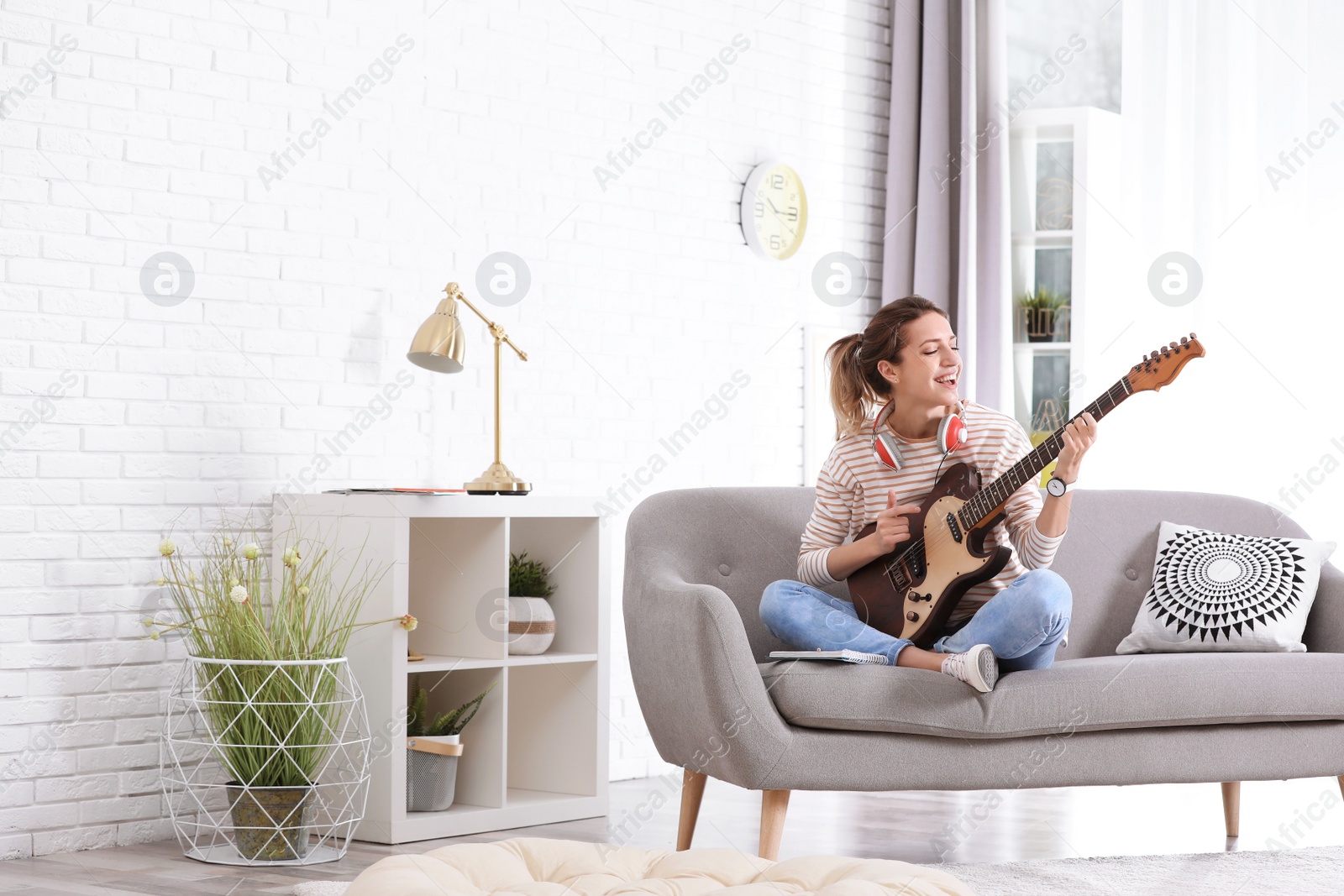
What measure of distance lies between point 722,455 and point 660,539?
1.49 m

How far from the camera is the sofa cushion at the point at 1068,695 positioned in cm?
264

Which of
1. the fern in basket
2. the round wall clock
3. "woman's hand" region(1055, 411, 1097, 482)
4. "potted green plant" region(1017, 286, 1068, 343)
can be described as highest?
the round wall clock

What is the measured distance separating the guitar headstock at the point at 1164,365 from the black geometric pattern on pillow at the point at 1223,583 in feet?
1.99

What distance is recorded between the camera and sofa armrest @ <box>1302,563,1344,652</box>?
3166 mm

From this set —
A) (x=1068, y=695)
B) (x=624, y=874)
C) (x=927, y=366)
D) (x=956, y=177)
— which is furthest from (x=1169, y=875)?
(x=956, y=177)

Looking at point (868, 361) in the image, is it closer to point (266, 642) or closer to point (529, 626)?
point (529, 626)

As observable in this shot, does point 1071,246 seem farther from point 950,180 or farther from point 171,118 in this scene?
point 171,118

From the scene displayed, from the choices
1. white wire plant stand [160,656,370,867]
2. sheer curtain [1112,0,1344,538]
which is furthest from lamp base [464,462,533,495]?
sheer curtain [1112,0,1344,538]

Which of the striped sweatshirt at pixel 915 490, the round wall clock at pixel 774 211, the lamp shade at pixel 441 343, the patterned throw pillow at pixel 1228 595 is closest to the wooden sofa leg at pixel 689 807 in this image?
the striped sweatshirt at pixel 915 490

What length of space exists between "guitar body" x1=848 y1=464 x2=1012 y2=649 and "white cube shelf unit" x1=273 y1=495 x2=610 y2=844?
91 cm

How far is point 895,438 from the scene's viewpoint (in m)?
3.02

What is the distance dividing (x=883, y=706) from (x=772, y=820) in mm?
285

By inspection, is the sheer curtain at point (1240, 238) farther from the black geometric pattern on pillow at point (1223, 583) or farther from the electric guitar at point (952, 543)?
the electric guitar at point (952, 543)

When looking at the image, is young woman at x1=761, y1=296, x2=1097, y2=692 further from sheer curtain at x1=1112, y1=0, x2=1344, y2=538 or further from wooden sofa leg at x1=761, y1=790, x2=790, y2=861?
sheer curtain at x1=1112, y1=0, x2=1344, y2=538
